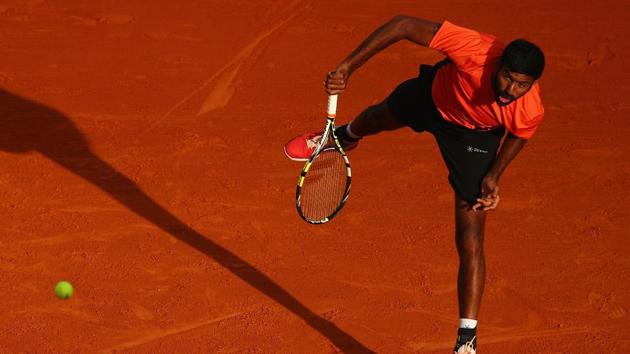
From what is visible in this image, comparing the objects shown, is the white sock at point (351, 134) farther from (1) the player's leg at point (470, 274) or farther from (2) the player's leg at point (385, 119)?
(1) the player's leg at point (470, 274)

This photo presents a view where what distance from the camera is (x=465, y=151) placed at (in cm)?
641

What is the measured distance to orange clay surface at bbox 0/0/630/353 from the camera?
706 cm

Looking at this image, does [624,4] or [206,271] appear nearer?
[206,271]

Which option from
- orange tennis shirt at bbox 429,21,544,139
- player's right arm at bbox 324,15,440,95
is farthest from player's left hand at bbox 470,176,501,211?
player's right arm at bbox 324,15,440,95

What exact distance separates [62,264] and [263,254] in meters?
1.49

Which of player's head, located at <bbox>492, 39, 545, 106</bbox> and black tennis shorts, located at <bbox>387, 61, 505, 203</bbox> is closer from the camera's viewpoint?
player's head, located at <bbox>492, 39, 545, 106</bbox>

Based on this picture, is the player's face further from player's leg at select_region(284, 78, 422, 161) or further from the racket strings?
the racket strings

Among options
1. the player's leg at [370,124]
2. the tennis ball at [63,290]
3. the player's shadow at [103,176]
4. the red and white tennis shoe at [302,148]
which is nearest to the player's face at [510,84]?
the player's leg at [370,124]

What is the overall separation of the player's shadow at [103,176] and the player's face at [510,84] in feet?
6.75

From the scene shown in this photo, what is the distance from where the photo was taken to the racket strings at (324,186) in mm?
7141

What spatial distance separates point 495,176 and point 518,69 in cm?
88

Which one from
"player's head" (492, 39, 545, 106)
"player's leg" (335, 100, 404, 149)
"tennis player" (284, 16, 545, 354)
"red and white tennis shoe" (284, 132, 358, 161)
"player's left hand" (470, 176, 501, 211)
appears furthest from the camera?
"red and white tennis shoe" (284, 132, 358, 161)

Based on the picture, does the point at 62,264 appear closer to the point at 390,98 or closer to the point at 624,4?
the point at 390,98

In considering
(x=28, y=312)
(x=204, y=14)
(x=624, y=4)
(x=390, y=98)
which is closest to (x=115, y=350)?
(x=28, y=312)
